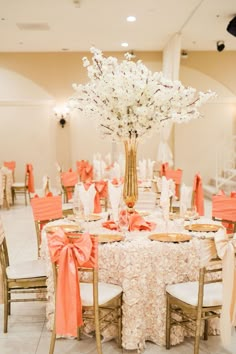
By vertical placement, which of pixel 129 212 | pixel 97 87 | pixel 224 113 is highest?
pixel 224 113

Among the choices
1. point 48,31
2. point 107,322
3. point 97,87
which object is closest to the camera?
point 107,322

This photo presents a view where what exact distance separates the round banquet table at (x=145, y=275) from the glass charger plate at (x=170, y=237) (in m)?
0.04

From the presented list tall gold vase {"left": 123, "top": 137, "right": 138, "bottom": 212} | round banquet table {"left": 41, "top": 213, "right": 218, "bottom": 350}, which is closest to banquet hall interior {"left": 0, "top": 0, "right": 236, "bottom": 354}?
round banquet table {"left": 41, "top": 213, "right": 218, "bottom": 350}

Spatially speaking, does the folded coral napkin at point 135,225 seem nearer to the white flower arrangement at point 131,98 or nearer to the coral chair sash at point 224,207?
the white flower arrangement at point 131,98

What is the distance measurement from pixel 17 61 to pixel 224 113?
5910 millimetres

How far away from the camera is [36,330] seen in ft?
11.1

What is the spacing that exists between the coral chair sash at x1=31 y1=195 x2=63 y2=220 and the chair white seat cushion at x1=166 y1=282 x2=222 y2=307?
4.75ft

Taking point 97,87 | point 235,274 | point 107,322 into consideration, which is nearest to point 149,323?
point 107,322

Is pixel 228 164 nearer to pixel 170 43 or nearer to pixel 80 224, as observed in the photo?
pixel 170 43

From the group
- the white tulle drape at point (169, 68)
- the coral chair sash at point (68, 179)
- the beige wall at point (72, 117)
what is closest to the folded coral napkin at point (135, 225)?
the coral chair sash at point (68, 179)

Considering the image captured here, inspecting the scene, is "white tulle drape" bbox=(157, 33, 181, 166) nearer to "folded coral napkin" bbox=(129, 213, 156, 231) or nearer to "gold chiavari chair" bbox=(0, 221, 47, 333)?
"folded coral napkin" bbox=(129, 213, 156, 231)

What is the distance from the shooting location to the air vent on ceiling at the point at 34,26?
29.0ft

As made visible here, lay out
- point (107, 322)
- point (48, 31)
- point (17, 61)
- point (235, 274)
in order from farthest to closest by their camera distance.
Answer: point (17, 61) < point (48, 31) < point (107, 322) < point (235, 274)

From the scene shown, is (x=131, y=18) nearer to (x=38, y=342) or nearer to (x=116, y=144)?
(x=116, y=144)
